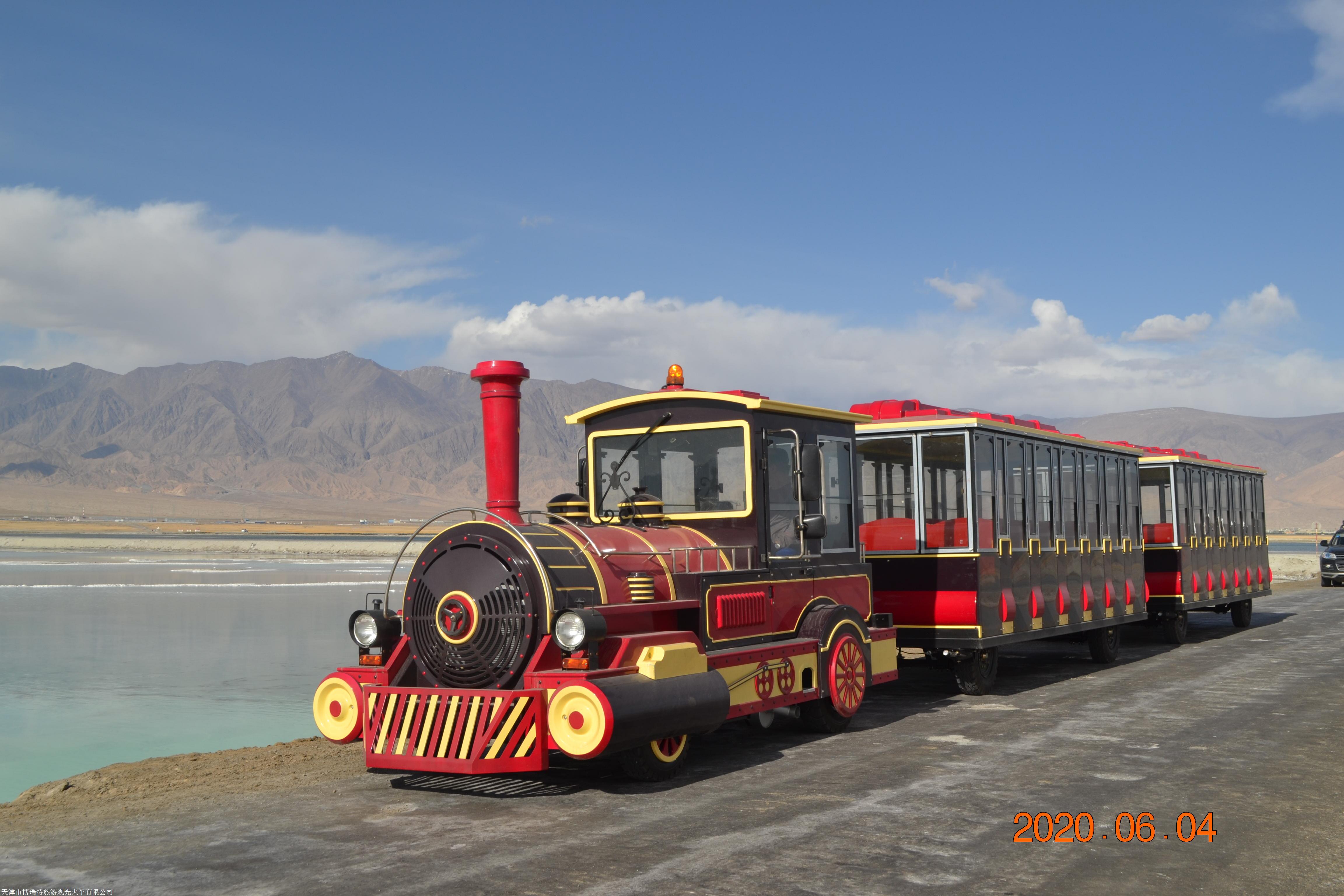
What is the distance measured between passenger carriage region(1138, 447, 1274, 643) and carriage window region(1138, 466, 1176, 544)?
0.04ft

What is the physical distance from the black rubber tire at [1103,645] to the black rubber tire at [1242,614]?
23.9 feet

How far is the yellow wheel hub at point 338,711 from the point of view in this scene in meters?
8.36

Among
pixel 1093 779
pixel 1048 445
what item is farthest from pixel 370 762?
pixel 1048 445

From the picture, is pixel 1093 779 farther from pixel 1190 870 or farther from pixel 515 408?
pixel 515 408

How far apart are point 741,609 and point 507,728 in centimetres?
245

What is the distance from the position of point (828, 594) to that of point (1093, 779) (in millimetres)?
2987

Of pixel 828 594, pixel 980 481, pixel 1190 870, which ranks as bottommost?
pixel 1190 870

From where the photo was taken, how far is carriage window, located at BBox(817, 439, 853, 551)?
10.5m

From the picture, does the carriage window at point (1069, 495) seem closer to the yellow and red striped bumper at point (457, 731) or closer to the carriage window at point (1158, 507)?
the carriage window at point (1158, 507)

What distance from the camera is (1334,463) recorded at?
18988 centimetres

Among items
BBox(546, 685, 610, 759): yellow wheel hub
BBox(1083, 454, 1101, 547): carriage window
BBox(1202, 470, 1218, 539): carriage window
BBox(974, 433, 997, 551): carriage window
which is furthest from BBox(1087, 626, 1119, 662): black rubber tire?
BBox(546, 685, 610, 759): yellow wheel hub

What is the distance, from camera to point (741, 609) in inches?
365

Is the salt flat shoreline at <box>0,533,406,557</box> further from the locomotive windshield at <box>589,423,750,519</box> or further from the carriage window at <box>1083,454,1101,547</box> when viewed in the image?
the locomotive windshield at <box>589,423,750,519</box>

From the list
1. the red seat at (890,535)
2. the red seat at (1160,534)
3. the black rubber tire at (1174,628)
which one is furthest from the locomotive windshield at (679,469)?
the black rubber tire at (1174,628)
